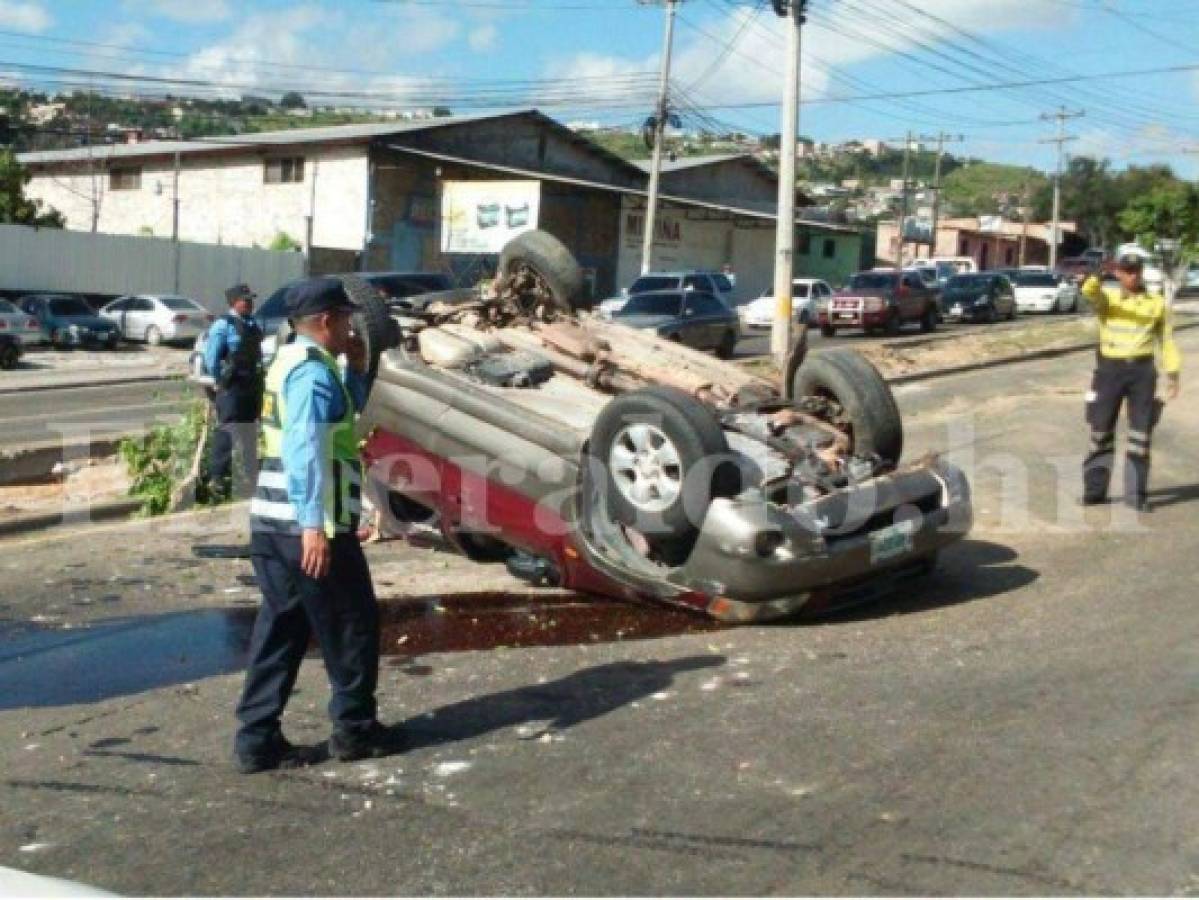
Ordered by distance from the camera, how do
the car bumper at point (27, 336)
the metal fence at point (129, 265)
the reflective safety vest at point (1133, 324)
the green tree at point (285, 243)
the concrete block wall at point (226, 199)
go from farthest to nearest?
the green tree at point (285, 243), the concrete block wall at point (226, 199), the metal fence at point (129, 265), the car bumper at point (27, 336), the reflective safety vest at point (1133, 324)

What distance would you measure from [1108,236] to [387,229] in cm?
5383

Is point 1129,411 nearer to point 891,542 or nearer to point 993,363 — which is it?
point 891,542

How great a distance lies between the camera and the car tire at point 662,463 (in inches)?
271

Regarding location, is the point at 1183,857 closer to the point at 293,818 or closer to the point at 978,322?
the point at 293,818

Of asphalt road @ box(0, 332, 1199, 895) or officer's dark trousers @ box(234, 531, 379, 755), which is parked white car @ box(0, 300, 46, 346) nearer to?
asphalt road @ box(0, 332, 1199, 895)

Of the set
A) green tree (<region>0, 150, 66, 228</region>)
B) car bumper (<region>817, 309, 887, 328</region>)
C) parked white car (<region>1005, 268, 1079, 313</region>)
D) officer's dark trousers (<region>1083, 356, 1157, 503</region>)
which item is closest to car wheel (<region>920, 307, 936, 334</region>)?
car bumper (<region>817, 309, 887, 328</region>)

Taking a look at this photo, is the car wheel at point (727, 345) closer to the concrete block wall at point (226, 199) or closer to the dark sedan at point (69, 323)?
the dark sedan at point (69, 323)

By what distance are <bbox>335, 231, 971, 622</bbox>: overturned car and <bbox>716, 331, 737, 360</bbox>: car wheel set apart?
63.4 ft

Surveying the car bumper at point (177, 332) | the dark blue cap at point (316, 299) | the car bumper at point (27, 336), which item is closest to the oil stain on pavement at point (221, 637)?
the dark blue cap at point (316, 299)

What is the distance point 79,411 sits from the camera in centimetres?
2189

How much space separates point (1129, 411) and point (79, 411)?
54.3ft

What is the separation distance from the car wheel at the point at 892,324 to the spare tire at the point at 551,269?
88.7 ft

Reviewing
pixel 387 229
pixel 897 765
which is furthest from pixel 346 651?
pixel 387 229

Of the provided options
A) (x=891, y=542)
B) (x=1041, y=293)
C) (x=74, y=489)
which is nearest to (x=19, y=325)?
(x=74, y=489)
